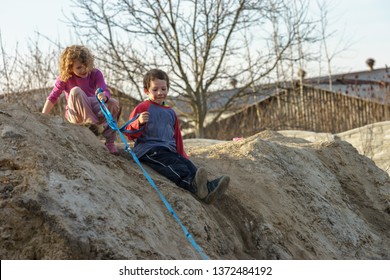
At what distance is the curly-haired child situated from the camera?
6.13 metres

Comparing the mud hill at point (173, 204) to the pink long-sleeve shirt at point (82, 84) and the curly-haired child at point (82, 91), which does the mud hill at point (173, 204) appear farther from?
the pink long-sleeve shirt at point (82, 84)

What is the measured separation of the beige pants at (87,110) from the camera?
6.12 metres

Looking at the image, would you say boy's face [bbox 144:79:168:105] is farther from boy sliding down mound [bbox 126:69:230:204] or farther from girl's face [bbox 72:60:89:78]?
girl's face [bbox 72:60:89:78]

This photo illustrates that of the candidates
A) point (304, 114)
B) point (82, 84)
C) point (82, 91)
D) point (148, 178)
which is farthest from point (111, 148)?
point (304, 114)

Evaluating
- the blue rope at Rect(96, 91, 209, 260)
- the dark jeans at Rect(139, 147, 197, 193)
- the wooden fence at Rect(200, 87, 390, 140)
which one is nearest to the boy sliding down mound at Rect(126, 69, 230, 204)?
the dark jeans at Rect(139, 147, 197, 193)


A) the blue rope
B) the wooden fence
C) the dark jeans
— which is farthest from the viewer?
the wooden fence

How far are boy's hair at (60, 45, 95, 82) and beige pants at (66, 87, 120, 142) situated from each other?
23cm

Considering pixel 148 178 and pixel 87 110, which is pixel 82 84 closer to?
pixel 87 110

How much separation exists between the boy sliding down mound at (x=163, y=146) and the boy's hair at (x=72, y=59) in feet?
1.81

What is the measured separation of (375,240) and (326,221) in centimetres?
67

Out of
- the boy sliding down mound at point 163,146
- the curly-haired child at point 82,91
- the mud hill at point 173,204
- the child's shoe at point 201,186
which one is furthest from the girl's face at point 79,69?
the child's shoe at point 201,186

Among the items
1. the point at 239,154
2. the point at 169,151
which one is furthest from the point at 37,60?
the point at 169,151

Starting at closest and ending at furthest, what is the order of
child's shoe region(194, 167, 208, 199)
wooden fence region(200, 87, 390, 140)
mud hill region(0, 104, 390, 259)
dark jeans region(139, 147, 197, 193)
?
1. mud hill region(0, 104, 390, 259)
2. child's shoe region(194, 167, 208, 199)
3. dark jeans region(139, 147, 197, 193)
4. wooden fence region(200, 87, 390, 140)

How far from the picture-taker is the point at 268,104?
23.8 metres
